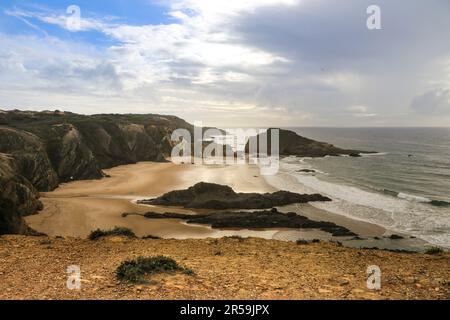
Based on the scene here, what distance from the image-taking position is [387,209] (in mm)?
35375

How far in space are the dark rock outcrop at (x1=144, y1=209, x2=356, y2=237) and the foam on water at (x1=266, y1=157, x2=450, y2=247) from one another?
5051mm

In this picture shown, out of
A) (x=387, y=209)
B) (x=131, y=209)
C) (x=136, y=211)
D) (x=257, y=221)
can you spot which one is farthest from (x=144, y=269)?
(x=387, y=209)

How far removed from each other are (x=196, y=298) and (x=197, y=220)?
2116 centimetres

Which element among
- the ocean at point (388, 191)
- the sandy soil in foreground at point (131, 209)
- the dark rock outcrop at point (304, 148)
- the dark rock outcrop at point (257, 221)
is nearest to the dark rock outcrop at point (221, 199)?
the sandy soil in foreground at point (131, 209)

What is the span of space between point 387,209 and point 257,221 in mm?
13997

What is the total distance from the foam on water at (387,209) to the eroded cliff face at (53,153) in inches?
995

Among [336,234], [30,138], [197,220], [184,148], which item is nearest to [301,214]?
[336,234]

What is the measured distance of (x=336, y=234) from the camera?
26.5m

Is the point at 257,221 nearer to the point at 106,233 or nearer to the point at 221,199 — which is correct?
the point at 221,199

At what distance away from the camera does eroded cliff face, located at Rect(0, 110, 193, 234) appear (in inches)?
1075

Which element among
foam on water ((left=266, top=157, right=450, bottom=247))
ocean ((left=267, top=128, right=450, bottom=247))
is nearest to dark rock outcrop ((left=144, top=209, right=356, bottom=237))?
foam on water ((left=266, top=157, right=450, bottom=247))

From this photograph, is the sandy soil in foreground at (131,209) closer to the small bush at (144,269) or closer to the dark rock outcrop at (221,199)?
the dark rock outcrop at (221,199)

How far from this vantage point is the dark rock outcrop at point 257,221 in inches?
1125

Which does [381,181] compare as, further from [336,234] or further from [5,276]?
[5,276]
